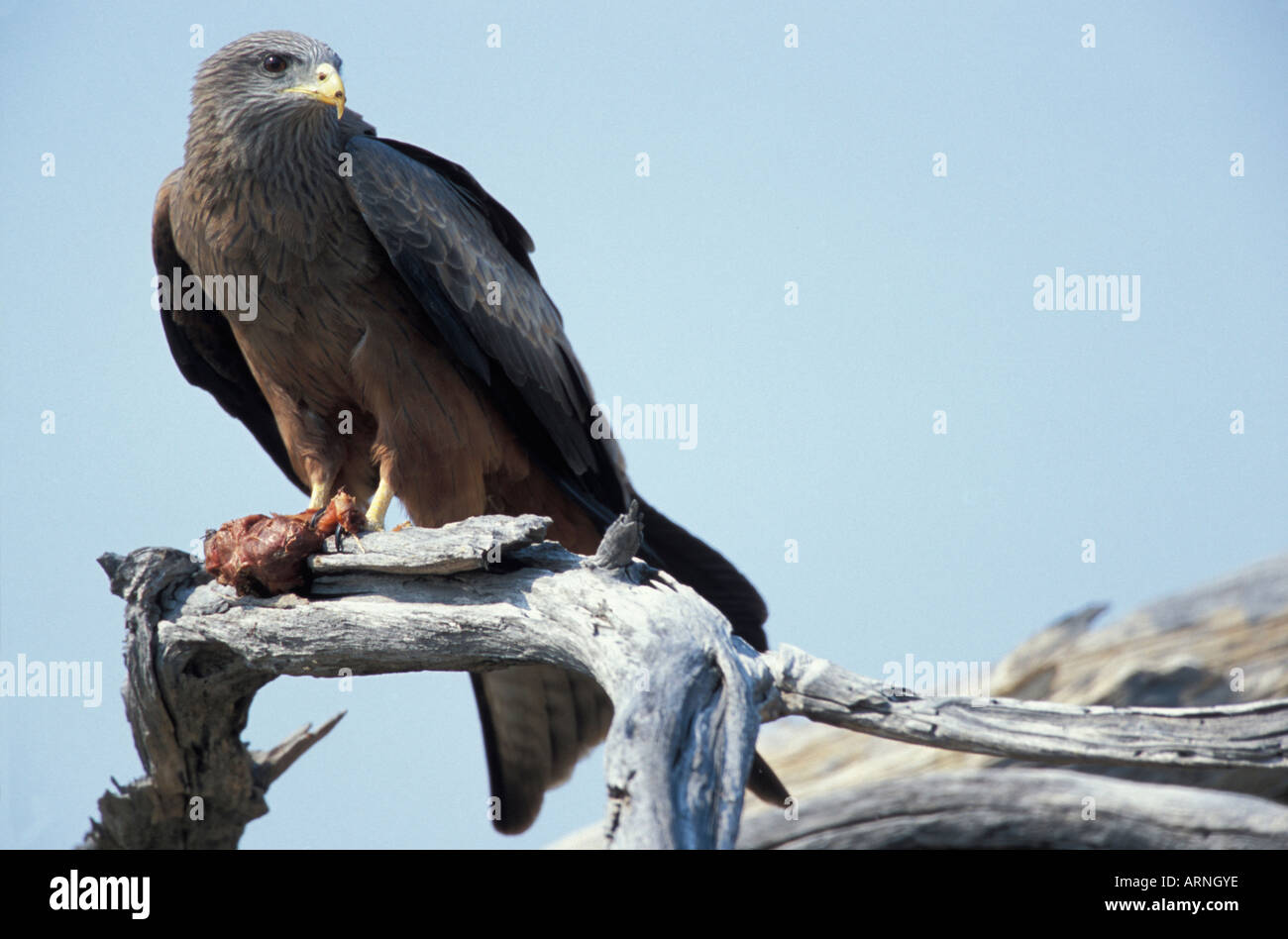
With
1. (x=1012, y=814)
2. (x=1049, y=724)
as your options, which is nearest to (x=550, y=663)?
(x=1049, y=724)

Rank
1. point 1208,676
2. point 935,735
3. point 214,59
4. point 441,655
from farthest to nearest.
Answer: point 1208,676 < point 214,59 < point 441,655 < point 935,735

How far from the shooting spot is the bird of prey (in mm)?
4863

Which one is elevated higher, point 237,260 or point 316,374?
point 237,260

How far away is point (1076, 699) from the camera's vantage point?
23.6 feet

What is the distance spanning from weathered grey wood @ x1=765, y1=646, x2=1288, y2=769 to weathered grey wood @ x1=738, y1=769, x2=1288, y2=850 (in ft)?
4.45

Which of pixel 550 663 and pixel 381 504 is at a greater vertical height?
pixel 381 504

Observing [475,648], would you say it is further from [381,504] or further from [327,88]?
[327,88]

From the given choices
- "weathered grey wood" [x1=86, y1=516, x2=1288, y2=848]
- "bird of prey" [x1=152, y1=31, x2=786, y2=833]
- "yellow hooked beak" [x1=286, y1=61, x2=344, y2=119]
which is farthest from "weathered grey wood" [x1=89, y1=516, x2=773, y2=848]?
"yellow hooked beak" [x1=286, y1=61, x2=344, y2=119]

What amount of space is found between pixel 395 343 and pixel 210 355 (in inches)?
53.9

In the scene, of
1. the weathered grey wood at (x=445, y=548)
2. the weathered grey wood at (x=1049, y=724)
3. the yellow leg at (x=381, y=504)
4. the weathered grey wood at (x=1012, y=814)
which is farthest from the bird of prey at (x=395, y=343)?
the weathered grey wood at (x=1049, y=724)

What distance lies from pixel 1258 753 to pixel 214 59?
16.7ft

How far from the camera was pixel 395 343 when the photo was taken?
4977 millimetres
